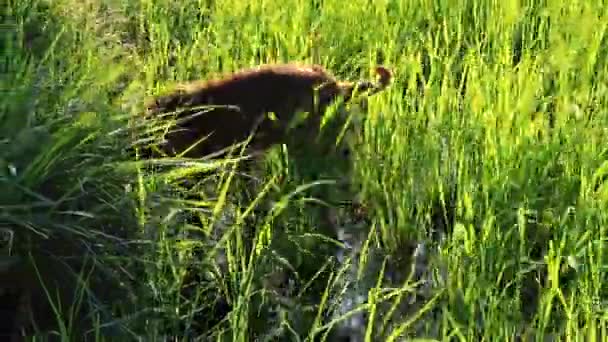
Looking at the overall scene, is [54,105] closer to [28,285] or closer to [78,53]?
[28,285]

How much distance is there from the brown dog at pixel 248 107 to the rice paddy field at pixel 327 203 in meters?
0.08

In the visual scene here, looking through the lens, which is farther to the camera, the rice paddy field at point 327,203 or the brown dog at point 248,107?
the brown dog at point 248,107

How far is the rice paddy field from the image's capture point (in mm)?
1943

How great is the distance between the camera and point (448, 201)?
8.57 feet

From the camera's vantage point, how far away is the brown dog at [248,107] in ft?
8.35

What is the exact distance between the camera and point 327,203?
2.59 metres

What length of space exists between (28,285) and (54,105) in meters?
0.49

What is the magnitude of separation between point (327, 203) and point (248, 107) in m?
0.33

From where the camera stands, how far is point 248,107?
262 centimetres

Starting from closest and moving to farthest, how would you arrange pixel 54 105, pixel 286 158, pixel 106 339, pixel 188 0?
pixel 106 339
pixel 54 105
pixel 286 158
pixel 188 0

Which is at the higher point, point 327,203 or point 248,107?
point 248,107

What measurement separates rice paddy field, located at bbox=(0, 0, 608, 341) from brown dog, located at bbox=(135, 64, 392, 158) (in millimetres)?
79

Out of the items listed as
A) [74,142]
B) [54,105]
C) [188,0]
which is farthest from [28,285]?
[188,0]

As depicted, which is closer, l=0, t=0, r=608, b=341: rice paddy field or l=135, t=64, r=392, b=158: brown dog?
l=0, t=0, r=608, b=341: rice paddy field
